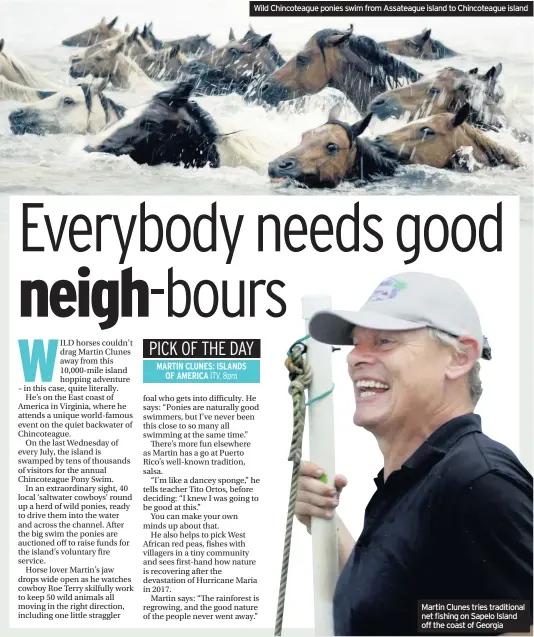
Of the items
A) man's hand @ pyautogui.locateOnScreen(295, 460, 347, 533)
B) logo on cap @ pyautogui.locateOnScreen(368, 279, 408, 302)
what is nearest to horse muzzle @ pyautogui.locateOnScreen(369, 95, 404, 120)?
logo on cap @ pyautogui.locateOnScreen(368, 279, 408, 302)

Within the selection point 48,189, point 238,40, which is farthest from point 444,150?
point 48,189

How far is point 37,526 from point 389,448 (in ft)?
4.85

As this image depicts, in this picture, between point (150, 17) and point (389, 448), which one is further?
point (150, 17)

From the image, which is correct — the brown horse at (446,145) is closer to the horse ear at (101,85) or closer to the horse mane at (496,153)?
the horse mane at (496,153)

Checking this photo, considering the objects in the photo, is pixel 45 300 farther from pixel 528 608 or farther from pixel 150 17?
pixel 528 608

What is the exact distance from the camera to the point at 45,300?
501 cm

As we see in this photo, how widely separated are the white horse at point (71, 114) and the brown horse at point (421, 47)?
1147 mm

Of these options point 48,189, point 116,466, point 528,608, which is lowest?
point 528,608

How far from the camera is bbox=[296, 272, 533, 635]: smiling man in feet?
14.1

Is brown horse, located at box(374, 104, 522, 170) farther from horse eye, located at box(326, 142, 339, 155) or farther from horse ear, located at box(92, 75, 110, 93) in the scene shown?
horse ear, located at box(92, 75, 110, 93)

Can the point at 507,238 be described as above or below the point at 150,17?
below

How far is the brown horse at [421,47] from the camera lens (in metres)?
5.11
